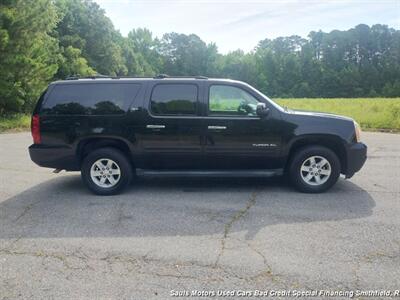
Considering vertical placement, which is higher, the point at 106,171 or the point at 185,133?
the point at 185,133

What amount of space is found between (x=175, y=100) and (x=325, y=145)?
2527 mm

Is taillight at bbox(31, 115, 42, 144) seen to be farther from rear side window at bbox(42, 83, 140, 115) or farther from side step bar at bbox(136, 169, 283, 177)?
side step bar at bbox(136, 169, 283, 177)

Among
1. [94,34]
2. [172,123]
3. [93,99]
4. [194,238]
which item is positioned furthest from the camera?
[94,34]

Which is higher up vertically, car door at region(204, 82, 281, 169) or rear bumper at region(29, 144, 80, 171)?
car door at region(204, 82, 281, 169)

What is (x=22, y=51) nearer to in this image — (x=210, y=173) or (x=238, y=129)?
(x=210, y=173)

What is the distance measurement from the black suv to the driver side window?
0.05 ft

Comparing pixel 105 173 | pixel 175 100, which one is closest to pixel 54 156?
pixel 105 173

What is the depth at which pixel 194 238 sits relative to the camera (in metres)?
4.52

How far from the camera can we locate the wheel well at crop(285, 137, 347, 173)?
6.24 metres

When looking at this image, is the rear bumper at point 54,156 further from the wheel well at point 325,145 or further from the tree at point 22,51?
the tree at point 22,51

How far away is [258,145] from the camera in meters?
6.18

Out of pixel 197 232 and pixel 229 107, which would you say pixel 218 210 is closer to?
pixel 197 232

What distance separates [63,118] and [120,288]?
3.62m

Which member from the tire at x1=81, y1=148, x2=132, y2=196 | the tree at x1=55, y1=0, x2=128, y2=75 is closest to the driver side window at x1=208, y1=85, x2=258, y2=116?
the tire at x1=81, y1=148, x2=132, y2=196
